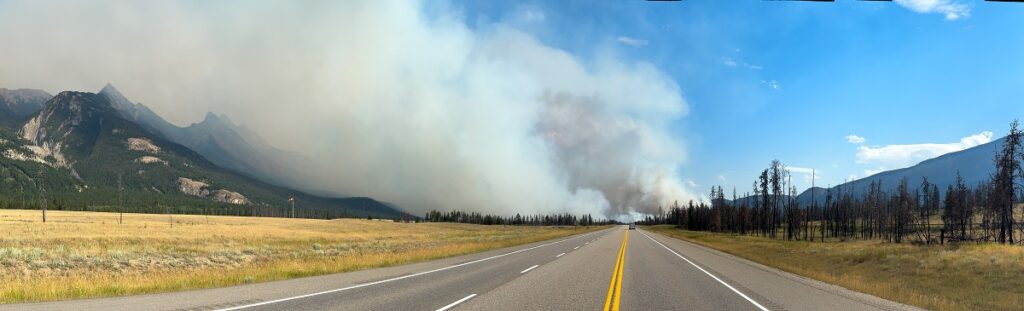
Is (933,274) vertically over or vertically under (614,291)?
under

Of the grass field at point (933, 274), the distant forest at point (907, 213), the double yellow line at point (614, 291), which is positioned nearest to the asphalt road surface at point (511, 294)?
the double yellow line at point (614, 291)

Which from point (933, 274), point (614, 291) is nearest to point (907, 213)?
point (933, 274)

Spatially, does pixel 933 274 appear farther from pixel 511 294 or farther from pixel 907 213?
pixel 907 213

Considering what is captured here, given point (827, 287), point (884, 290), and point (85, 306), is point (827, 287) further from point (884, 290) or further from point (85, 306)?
point (85, 306)

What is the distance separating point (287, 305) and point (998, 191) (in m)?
74.4

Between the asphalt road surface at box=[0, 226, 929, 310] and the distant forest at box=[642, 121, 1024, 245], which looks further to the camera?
the distant forest at box=[642, 121, 1024, 245]

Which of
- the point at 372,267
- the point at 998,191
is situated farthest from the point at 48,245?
the point at 998,191

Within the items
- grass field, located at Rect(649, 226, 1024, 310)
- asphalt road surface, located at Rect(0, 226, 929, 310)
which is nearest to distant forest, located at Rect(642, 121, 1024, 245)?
grass field, located at Rect(649, 226, 1024, 310)

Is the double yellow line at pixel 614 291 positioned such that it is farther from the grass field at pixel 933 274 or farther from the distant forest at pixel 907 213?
the distant forest at pixel 907 213

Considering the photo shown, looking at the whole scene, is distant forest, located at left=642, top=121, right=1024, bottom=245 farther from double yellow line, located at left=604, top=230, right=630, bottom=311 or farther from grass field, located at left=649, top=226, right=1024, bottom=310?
double yellow line, located at left=604, top=230, right=630, bottom=311

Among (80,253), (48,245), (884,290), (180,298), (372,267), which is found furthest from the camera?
(48,245)

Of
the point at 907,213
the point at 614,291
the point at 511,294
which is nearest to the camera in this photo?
the point at 511,294

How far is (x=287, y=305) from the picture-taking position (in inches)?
442

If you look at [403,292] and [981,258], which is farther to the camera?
[981,258]
